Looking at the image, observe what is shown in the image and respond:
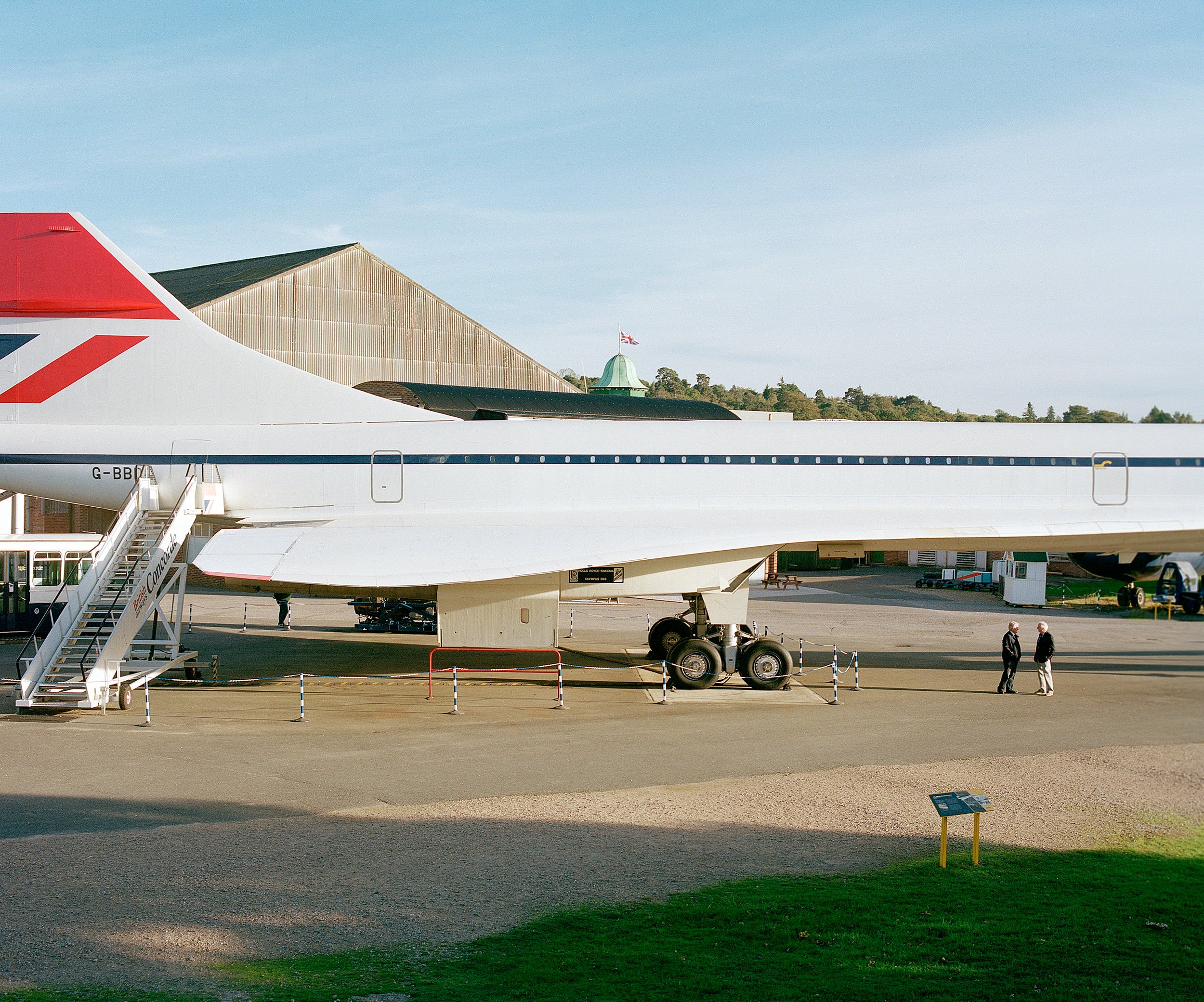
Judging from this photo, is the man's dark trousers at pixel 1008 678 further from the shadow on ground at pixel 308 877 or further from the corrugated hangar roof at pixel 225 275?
the corrugated hangar roof at pixel 225 275

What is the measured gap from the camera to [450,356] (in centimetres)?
4147

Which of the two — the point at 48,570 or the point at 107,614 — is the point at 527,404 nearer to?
the point at 48,570

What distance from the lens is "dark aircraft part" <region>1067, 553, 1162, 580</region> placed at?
2442 centimetres

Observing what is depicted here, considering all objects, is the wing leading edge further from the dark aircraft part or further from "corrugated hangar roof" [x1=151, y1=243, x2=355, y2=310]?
"corrugated hangar roof" [x1=151, y1=243, x2=355, y2=310]

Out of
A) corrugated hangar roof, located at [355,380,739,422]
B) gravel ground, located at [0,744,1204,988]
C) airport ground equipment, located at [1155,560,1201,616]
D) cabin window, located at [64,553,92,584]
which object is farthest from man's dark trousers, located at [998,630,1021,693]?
cabin window, located at [64,553,92,584]

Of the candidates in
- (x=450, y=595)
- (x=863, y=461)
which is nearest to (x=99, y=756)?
(x=450, y=595)

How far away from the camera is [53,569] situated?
83.7 ft

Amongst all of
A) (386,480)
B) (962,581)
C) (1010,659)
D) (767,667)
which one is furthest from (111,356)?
(962,581)

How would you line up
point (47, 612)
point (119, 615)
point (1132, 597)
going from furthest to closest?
1. point (1132, 597)
2. point (47, 612)
3. point (119, 615)

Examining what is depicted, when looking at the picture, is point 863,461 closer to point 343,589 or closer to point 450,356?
point 343,589

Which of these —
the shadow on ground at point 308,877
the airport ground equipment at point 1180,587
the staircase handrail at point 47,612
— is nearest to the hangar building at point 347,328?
the staircase handrail at point 47,612

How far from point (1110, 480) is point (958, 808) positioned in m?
11.3

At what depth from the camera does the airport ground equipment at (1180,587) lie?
28188mm

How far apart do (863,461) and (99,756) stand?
468 inches
